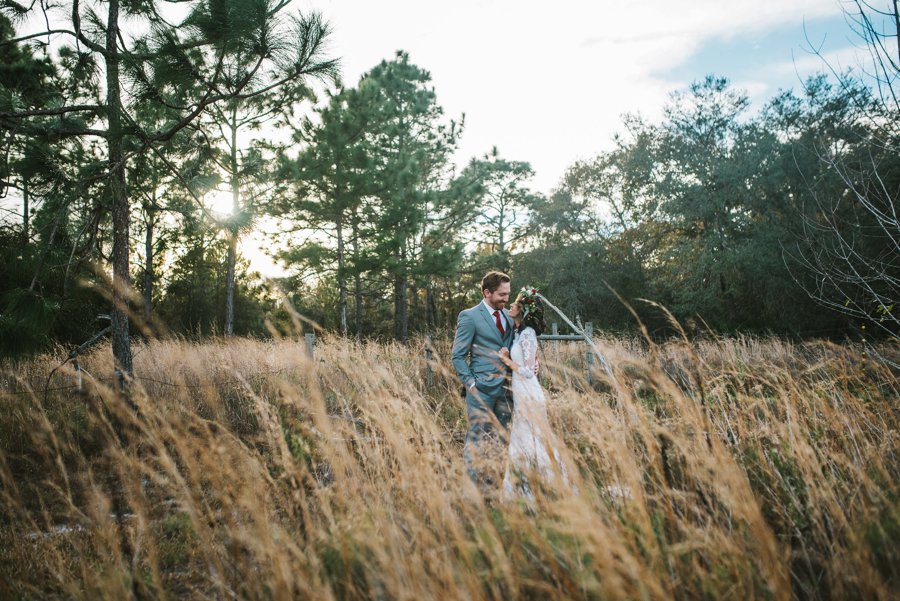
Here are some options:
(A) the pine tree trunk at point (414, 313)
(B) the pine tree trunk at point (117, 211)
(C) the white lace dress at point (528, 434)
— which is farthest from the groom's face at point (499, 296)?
(A) the pine tree trunk at point (414, 313)

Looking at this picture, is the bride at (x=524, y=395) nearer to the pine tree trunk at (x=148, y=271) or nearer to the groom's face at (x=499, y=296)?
the groom's face at (x=499, y=296)

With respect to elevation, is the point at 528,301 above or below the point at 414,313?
above

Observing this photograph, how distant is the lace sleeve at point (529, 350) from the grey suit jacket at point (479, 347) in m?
0.13

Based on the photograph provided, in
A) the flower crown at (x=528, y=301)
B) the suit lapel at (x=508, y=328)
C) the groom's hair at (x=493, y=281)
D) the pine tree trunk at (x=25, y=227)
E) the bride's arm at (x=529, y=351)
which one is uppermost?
the pine tree trunk at (x=25, y=227)

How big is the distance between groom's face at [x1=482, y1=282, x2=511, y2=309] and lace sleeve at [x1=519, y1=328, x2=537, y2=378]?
11.9 inches

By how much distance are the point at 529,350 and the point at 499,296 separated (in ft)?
1.67

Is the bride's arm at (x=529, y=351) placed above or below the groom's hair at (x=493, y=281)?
below

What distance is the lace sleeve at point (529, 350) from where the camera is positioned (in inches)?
136

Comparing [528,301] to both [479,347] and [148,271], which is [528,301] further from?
[148,271]

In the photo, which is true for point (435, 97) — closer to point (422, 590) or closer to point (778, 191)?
point (778, 191)

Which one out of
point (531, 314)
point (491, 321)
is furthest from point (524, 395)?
point (531, 314)

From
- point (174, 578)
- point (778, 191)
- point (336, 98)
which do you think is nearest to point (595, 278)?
point (778, 191)

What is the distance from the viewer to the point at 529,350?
3.55m

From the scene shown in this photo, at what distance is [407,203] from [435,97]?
646 centimetres
